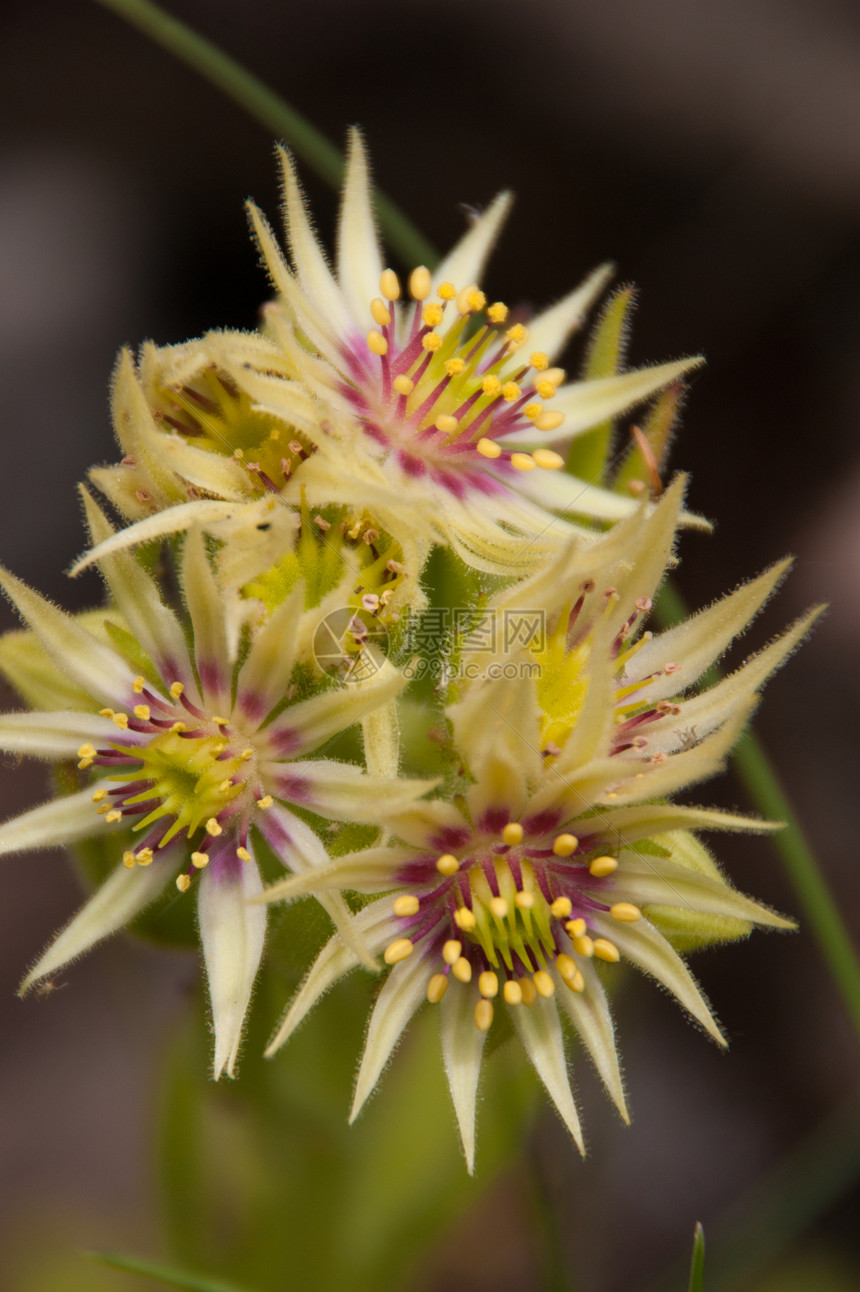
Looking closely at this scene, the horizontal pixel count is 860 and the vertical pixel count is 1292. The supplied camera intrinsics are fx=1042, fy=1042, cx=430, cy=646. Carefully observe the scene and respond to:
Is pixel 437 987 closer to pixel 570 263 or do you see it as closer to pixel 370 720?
pixel 370 720

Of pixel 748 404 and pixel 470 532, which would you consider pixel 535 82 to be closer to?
pixel 748 404

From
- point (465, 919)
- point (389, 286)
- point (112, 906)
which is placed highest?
point (389, 286)

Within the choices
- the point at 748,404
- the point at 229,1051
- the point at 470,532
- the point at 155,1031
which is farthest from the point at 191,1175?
the point at 748,404

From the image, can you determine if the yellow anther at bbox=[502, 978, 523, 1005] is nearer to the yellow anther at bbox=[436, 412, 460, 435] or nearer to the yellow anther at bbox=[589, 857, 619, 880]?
the yellow anther at bbox=[589, 857, 619, 880]

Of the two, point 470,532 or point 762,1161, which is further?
point 762,1161

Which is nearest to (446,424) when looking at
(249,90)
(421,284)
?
(421,284)

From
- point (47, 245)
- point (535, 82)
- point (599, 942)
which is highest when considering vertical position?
point (535, 82)
